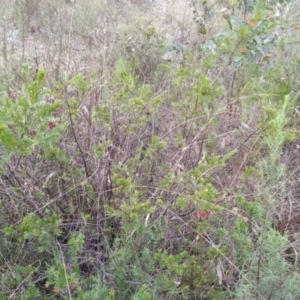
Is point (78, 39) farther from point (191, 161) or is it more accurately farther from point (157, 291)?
point (157, 291)

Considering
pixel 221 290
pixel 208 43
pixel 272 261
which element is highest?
pixel 208 43

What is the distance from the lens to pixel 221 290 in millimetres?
1669

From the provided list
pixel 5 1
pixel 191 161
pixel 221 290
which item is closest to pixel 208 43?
pixel 191 161

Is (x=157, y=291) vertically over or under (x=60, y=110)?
under

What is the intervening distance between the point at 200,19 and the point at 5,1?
2.66 meters

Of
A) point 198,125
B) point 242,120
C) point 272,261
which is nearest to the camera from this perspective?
point 272,261

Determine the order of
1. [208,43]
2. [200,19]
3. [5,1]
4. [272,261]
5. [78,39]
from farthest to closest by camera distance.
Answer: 1. [5,1]
2. [78,39]
3. [200,19]
4. [208,43]
5. [272,261]

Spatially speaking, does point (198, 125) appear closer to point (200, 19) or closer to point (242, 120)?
point (242, 120)

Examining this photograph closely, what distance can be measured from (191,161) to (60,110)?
708 millimetres

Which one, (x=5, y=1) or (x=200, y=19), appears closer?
(x=200, y=19)

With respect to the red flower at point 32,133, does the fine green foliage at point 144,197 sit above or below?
below

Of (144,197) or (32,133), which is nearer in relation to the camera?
(32,133)

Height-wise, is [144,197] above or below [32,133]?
below

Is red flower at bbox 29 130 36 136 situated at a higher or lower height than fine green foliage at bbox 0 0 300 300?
higher
